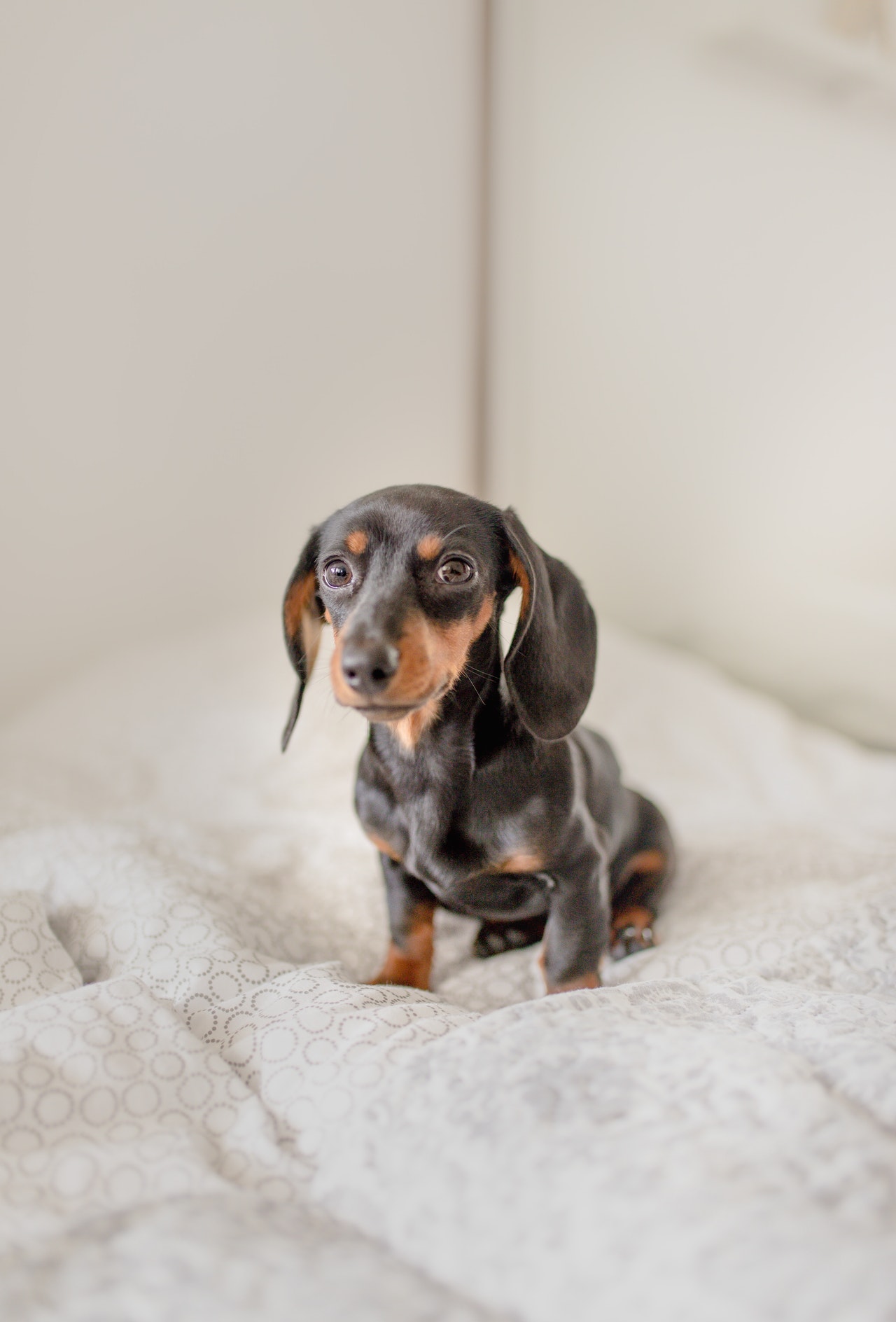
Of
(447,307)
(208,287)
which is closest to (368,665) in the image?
(208,287)

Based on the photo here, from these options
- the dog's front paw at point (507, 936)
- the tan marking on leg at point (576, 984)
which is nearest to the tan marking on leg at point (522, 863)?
the tan marking on leg at point (576, 984)

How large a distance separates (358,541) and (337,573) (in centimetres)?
6

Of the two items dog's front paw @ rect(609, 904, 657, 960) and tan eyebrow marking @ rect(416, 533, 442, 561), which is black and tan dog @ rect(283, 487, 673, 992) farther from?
dog's front paw @ rect(609, 904, 657, 960)

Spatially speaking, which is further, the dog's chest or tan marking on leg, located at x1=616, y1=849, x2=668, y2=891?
tan marking on leg, located at x1=616, y1=849, x2=668, y2=891

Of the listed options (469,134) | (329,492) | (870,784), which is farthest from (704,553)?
(469,134)

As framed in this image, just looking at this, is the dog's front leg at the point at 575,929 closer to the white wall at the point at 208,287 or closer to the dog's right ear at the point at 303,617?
the dog's right ear at the point at 303,617

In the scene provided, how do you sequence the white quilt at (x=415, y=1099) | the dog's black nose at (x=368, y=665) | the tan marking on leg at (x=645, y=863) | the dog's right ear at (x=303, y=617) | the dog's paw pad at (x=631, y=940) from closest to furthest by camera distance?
the white quilt at (x=415, y=1099) < the dog's black nose at (x=368, y=665) < the dog's right ear at (x=303, y=617) < the dog's paw pad at (x=631, y=940) < the tan marking on leg at (x=645, y=863)

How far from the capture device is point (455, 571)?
1256 millimetres

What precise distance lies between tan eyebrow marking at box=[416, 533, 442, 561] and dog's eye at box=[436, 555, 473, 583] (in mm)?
18

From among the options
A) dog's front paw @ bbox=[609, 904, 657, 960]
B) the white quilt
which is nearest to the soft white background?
the white quilt

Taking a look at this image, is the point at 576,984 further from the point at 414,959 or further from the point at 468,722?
the point at 468,722

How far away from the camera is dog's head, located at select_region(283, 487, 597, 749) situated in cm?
117

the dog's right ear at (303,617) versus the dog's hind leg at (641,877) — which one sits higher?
the dog's right ear at (303,617)

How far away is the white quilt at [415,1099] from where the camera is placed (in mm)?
734
